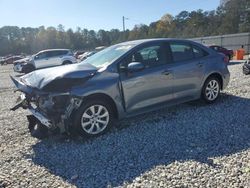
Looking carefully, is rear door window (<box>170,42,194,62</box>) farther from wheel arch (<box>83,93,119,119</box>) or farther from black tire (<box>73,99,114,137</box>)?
black tire (<box>73,99,114,137</box>)

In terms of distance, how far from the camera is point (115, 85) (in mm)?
5250

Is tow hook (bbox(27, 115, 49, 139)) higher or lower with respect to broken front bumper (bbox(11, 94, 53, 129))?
lower

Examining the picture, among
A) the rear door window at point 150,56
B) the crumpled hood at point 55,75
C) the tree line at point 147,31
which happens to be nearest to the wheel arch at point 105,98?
the crumpled hood at point 55,75

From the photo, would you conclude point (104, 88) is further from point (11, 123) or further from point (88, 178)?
point (11, 123)

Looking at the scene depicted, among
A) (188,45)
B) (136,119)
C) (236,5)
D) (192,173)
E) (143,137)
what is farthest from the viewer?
(236,5)

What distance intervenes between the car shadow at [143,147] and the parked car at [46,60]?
16.1 metres

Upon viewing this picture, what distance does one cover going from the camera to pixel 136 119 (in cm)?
608

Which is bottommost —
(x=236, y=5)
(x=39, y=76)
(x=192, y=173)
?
(x=192, y=173)

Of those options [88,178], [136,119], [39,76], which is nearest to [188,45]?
[136,119]

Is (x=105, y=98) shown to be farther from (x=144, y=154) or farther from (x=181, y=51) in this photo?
(x=181, y=51)

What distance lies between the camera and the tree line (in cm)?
7188

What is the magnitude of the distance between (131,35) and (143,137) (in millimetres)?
82554

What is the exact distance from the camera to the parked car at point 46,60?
68.1 ft

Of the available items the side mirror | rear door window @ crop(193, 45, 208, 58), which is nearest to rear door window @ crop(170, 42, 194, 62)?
rear door window @ crop(193, 45, 208, 58)
